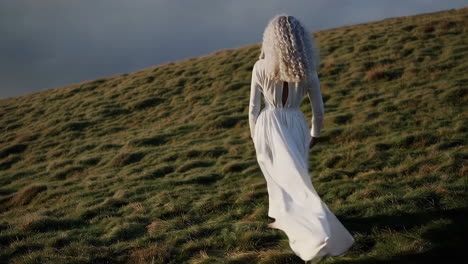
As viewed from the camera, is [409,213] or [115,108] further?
[115,108]

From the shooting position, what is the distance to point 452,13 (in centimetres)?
2647

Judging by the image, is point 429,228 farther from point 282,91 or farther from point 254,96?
point 254,96

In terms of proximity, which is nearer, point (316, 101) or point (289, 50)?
point (289, 50)

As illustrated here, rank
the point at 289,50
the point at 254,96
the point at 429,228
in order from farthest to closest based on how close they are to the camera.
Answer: the point at 429,228, the point at 254,96, the point at 289,50

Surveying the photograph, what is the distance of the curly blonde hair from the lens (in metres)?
4.08

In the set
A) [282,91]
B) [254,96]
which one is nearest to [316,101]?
[282,91]

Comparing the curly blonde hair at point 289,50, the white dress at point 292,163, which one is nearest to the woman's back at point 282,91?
the white dress at point 292,163

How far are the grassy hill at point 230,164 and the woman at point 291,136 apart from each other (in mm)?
902

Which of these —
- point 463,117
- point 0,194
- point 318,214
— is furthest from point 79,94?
point 318,214

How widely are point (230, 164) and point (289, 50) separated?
705 cm

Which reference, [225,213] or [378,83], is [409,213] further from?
[378,83]

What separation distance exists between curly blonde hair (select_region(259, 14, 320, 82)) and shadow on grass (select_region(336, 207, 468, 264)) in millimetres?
2438

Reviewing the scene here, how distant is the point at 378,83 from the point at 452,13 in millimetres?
14681

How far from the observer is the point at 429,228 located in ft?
16.0
